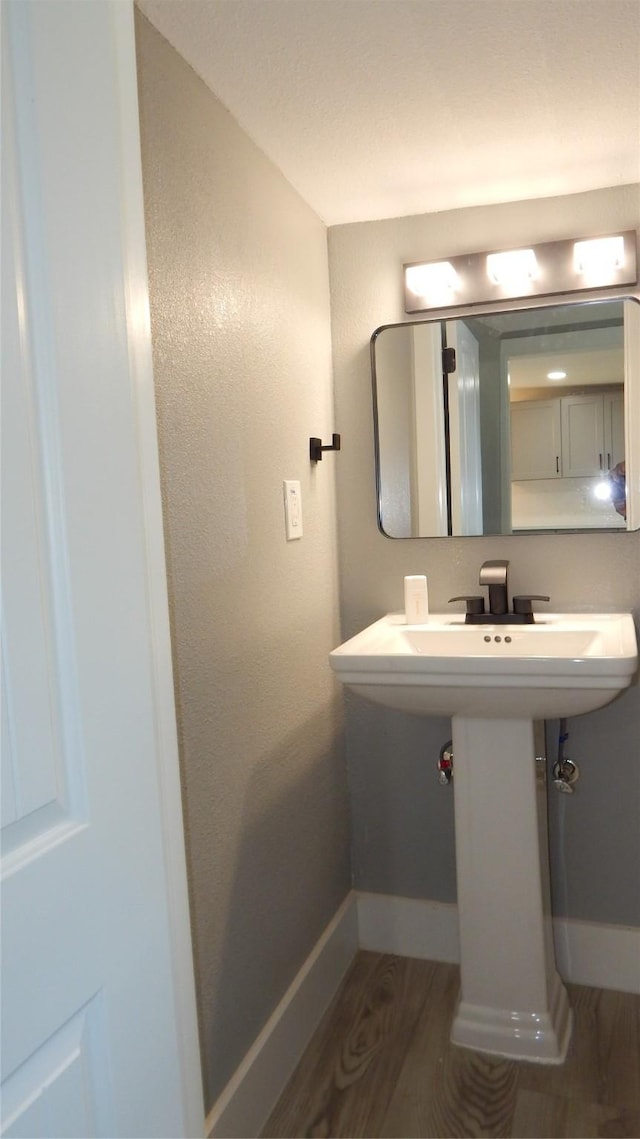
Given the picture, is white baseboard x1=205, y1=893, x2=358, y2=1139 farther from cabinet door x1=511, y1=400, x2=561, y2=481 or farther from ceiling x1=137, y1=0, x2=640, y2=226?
ceiling x1=137, y1=0, x2=640, y2=226

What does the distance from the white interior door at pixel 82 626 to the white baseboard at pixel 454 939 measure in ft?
4.80

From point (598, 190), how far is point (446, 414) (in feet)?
2.15

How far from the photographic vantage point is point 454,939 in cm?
232

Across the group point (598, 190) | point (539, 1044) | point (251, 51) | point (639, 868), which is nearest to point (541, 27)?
point (251, 51)

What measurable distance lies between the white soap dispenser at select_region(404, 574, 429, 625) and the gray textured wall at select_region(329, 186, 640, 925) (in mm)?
141

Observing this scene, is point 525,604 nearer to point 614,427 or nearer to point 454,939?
point 614,427

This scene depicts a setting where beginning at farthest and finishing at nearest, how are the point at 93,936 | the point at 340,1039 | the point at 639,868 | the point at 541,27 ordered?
1. the point at 639,868
2. the point at 340,1039
3. the point at 541,27
4. the point at 93,936

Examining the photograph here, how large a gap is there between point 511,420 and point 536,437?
3.0 inches

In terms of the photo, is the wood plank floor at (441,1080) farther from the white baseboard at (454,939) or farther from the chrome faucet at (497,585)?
the chrome faucet at (497,585)

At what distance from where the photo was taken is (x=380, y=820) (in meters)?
2.39

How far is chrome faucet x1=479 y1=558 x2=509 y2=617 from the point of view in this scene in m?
2.09

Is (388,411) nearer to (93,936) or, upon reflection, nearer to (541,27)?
(541,27)

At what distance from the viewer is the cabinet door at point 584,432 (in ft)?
6.84

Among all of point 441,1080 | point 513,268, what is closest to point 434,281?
point 513,268
